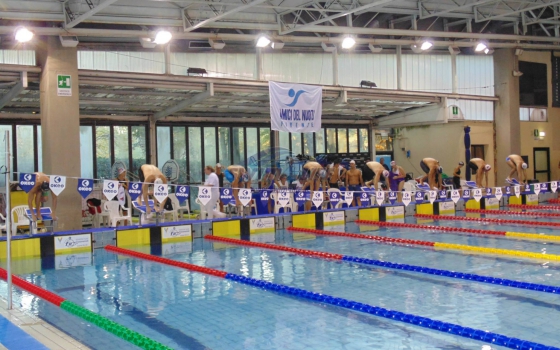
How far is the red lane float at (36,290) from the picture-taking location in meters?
5.89

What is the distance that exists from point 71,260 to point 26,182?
1.28 metres

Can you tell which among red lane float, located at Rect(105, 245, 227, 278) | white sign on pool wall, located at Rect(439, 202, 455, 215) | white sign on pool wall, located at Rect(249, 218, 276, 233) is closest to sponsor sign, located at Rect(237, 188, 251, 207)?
white sign on pool wall, located at Rect(249, 218, 276, 233)

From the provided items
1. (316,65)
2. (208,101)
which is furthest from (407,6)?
(208,101)

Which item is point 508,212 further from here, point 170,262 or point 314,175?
point 170,262

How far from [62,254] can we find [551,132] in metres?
17.9

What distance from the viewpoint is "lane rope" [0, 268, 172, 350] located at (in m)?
4.30

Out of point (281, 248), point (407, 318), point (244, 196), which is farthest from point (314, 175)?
point (407, 318)

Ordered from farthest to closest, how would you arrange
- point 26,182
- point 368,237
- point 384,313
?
point 368,237 < point 26,182 < point 384,313

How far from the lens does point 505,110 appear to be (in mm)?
19516

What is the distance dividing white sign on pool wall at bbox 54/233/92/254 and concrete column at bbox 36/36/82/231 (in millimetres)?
1147

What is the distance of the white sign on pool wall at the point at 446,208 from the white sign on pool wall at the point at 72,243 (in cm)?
845

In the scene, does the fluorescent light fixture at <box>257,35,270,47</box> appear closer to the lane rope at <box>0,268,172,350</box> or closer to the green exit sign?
the green exit sign

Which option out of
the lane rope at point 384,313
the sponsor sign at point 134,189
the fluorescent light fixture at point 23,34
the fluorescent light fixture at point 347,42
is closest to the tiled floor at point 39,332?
the lane rope at point 384,313

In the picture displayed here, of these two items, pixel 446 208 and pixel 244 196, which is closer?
pixel 244 196
